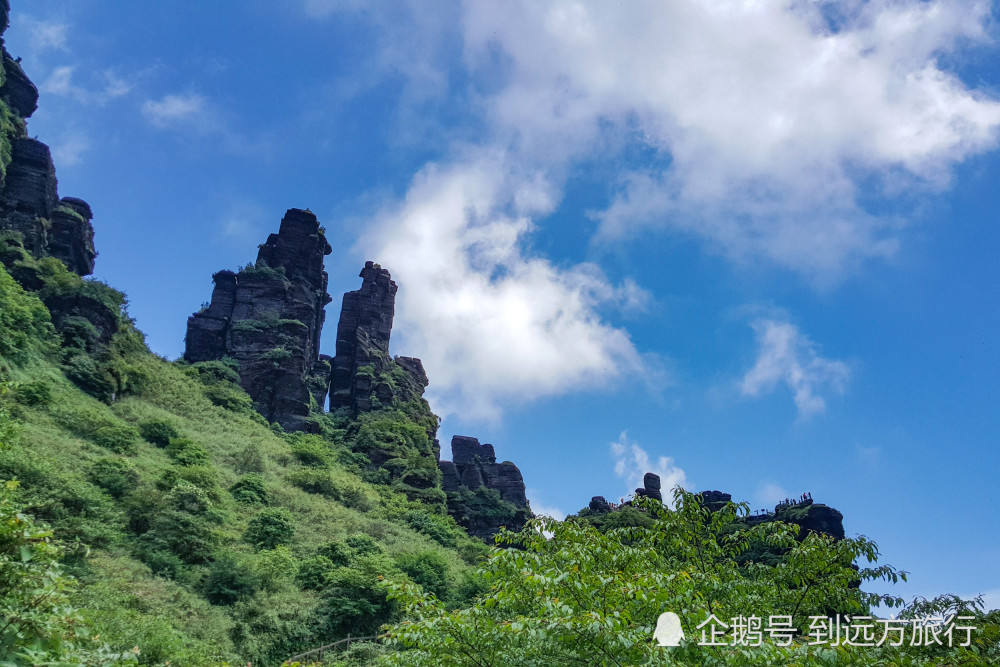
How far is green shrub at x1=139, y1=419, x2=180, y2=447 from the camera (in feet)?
119

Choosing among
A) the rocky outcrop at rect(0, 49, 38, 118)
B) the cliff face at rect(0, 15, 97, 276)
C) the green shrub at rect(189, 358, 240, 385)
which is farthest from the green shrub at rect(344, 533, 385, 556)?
the rocky outcrop at rect(0, 49, 38, 118)

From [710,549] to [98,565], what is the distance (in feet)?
65.2

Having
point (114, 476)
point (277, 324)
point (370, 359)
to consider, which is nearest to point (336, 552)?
point (114, 476)

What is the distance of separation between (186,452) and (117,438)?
4108 mm

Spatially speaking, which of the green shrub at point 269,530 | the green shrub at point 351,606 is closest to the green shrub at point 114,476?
the green shrub at point 269,530

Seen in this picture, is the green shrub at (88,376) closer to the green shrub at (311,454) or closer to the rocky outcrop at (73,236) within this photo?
the green shrub at (311,454)

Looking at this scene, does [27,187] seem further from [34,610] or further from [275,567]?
[34,610]

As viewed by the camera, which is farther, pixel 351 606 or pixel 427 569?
pixel 427 569

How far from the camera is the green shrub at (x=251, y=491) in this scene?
1326 inches

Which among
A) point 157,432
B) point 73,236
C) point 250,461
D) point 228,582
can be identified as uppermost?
point 73,236

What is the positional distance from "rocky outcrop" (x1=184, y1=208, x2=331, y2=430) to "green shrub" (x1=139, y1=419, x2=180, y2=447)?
21396mm

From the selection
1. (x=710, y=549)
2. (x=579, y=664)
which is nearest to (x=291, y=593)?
(x=710, y=549)

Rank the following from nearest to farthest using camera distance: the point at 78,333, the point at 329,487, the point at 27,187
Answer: the point at 78,333 < the point at 329,487 < the point at 27,187

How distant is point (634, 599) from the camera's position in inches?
276
